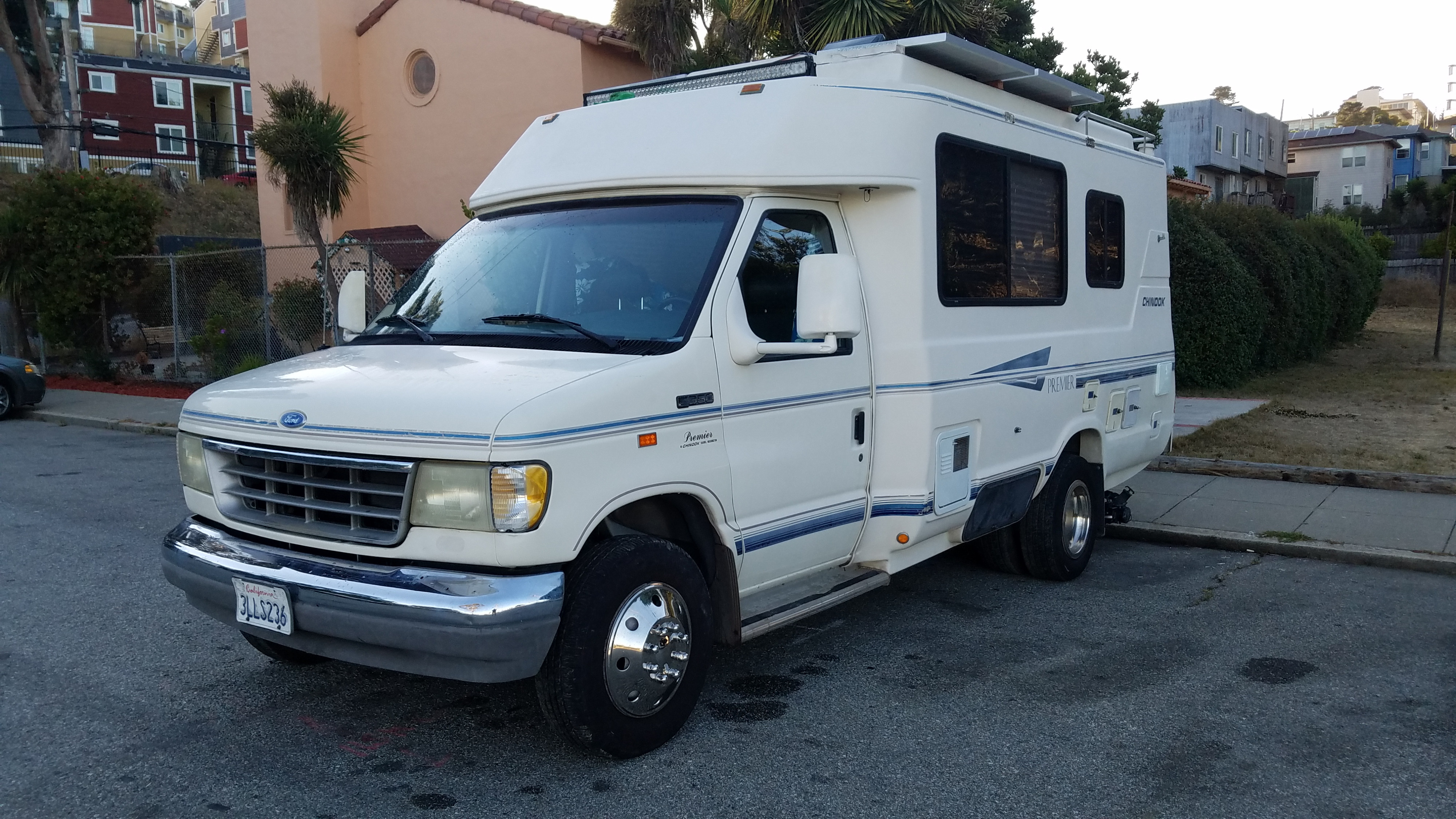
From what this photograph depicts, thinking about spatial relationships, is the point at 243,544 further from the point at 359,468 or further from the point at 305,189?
the point at 305,189

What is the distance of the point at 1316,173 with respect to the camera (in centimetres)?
7144

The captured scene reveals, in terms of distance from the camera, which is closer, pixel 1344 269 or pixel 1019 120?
pixel 1019 120

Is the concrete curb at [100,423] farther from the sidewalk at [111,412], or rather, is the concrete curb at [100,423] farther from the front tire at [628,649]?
the front tire at [628,649]

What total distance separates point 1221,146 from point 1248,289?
42.3m

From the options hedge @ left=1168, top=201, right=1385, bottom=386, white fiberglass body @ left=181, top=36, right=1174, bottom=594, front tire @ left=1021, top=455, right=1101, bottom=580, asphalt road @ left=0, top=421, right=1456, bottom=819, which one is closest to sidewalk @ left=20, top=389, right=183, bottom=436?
asphalt road @ left=0, top=421, right=1456, bottom=819

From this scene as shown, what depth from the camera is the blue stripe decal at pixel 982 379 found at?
Answer: 527 cm

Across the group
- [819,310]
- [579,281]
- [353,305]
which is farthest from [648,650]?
[353,305]

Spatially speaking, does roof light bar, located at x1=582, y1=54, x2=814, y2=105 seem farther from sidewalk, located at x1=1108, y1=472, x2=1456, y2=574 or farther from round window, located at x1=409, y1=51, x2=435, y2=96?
round window, located at x1=409, y1=51, x2=435, y2=96

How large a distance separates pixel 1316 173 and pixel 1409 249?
1916 centimetres

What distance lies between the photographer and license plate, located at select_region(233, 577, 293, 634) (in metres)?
3.99

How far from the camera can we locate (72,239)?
18578mm

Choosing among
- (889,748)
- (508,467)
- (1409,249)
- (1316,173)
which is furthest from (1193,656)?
(1316,173)

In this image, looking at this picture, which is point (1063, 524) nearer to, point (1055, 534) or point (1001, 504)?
point (1055, 534)

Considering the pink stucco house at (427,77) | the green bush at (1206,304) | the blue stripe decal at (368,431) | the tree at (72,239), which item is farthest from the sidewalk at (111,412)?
the green bush at (1206,304)
